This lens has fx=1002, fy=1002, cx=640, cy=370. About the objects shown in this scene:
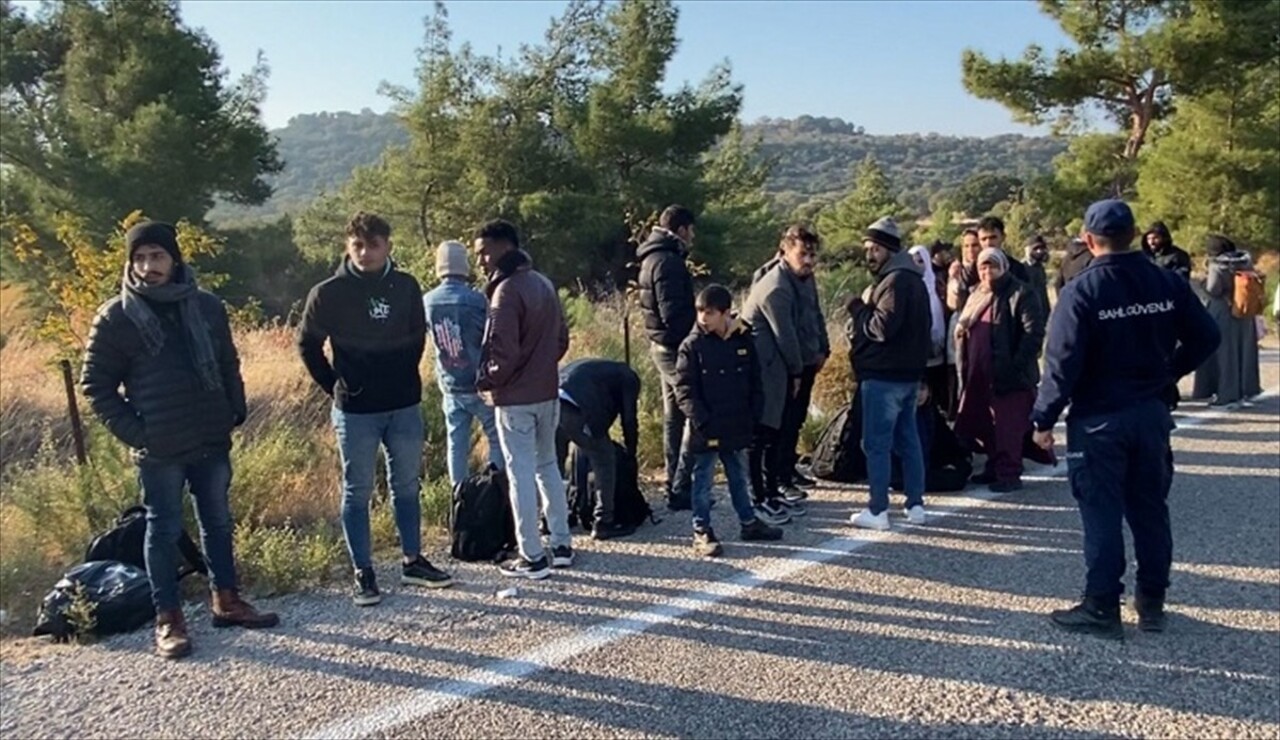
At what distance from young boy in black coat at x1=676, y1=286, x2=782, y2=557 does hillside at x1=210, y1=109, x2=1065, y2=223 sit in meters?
86.9

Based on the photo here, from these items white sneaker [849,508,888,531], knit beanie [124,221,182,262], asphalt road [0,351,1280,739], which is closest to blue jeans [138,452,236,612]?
asphalt road [0,351,1280,739]

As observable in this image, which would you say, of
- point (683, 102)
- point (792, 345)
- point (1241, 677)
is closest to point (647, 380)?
point (792, 345)

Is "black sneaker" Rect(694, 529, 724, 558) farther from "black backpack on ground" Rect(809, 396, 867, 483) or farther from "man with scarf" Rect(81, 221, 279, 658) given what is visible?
"man with scarf" Rect(81, 221, 279, 658)

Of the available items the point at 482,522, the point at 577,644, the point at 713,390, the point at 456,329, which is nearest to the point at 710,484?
the point at 713,390

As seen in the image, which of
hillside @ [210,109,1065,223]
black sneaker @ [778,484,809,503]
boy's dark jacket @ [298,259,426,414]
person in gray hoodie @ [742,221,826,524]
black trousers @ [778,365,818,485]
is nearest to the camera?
boy's dark jacket @ [298,259,426,414]

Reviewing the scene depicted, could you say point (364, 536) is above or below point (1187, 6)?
below

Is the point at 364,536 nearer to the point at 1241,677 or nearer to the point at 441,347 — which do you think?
the point at 441,347

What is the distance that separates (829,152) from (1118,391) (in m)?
141

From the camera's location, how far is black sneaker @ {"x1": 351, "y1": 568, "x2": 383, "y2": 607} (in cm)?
517

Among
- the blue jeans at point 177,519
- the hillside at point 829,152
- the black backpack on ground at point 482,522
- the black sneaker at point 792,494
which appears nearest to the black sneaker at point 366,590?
the blue jeans at point 177,519

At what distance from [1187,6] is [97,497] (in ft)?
82.5

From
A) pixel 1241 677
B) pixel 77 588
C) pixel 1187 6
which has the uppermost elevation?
pixel 1187 6

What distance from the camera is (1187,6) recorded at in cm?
2320

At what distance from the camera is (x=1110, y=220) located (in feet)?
15.1
